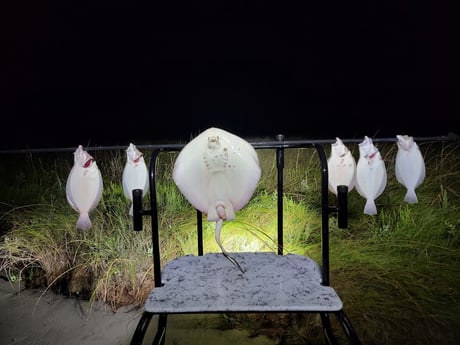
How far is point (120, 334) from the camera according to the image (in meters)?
1.88

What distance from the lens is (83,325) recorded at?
1949 millimetres

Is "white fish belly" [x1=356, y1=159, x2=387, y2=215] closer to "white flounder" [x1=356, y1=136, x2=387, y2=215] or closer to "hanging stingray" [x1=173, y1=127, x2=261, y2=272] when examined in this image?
"white flounder" [x1=356, y1=136, x2=387, y2=215]

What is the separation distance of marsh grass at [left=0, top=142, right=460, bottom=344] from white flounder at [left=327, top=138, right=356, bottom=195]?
559mm

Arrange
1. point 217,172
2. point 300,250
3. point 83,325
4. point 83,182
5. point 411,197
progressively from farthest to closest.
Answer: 1. point 300,250
2. point 83,325
3. point 411,197
4. point 83,182
5. point 217,172

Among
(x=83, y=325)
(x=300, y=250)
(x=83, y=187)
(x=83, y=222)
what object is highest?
(x=83, y=187)

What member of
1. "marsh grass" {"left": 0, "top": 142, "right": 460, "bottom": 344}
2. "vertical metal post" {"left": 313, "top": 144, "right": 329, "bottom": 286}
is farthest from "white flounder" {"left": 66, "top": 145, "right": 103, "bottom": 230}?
"vertical metal post" {"left": 313, "top": 144, "right": 329, "bottom": 286}

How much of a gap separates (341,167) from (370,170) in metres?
0.11

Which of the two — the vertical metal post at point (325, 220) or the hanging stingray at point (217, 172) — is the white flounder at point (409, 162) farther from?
the hanging stingray at point (217, 172)

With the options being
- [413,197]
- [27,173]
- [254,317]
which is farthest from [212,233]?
[27,173]

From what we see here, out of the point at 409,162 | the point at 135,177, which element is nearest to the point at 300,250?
the point at 409,162

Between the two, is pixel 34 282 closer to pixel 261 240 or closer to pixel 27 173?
pixel 261 240

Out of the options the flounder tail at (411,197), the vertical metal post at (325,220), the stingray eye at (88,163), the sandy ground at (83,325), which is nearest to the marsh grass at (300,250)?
the sandy ground at (83,325)

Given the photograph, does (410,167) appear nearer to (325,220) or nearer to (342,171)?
(342,171)

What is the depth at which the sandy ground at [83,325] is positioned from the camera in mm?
1801
